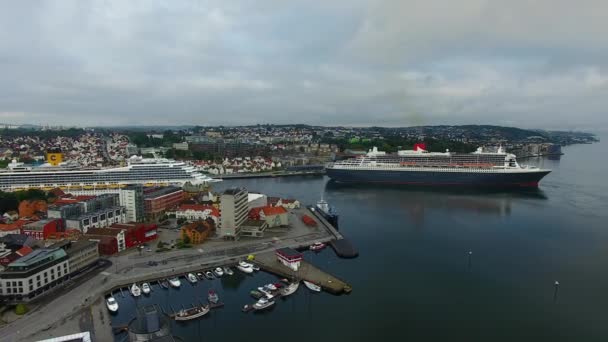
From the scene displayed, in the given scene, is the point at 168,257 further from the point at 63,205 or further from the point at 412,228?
the point at 412,228

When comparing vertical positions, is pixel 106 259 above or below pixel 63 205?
below

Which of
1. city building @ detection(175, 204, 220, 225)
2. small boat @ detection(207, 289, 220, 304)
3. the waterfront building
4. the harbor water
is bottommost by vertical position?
the harbor water

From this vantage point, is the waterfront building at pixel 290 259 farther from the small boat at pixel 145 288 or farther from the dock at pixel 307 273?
the small boat at pixel 145 288

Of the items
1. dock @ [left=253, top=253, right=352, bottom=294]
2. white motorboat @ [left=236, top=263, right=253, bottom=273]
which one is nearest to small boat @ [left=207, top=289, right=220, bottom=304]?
white motorboat @ [left=236, top=263, right=253, bottom=273]

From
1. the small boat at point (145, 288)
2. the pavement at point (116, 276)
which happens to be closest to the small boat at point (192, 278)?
the pavement at point (116, 276)

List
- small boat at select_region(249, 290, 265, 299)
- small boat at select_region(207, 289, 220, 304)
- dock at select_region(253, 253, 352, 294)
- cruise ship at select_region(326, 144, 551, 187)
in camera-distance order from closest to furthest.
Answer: small boat at select_region(207, 289, 220, 304), small boat at select_region(249, 290, 265, 299), dock at select_region(253, 253, 352, 294), cruise ship at select_region(326, 144, 551, 187)

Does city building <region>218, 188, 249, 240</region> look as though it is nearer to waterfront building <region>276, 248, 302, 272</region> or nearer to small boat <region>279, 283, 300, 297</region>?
waterfront building <region>276, 248, 302, 272</region>

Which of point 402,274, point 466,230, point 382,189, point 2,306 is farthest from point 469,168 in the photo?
point 2,306
